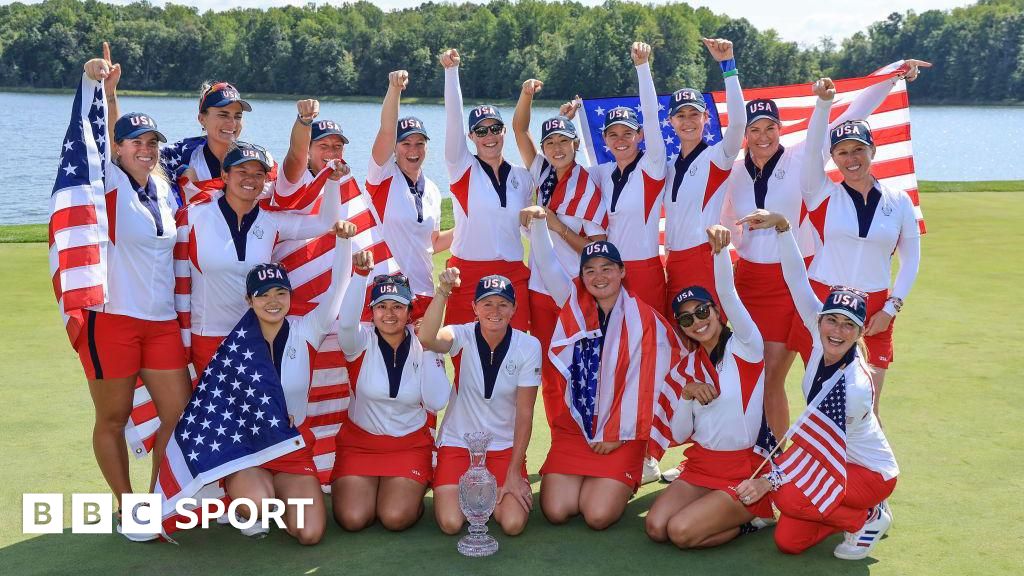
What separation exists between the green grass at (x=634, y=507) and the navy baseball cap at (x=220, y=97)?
226 cm

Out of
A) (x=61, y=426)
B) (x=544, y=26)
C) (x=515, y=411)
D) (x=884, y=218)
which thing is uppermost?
(x=544, y=26)

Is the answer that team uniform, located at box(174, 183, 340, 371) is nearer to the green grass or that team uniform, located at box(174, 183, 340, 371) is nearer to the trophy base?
the green grass

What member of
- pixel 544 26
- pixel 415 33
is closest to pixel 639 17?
pixel 544 26

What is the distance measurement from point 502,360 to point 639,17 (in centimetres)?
6745

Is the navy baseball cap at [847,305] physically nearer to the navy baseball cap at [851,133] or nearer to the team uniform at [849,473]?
the team uniform at [849,473]

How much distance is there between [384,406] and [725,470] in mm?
1907

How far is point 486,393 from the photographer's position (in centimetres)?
584

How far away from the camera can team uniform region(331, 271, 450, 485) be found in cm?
575

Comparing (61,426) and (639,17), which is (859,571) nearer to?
(61,426)

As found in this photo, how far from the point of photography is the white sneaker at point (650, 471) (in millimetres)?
6328

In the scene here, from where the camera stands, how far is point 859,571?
195 inches

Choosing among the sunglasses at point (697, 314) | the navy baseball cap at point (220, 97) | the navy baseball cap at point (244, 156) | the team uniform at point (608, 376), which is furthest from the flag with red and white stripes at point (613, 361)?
the navy baseball cap at point (220, 97)

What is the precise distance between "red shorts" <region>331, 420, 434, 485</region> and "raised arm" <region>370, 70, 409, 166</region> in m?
1.74

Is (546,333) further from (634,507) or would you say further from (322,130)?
(322,130)
